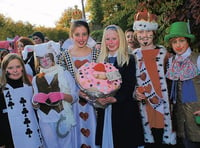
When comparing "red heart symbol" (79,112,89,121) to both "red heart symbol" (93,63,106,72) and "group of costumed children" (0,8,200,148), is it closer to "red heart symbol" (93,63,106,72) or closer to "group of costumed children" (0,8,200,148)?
"group of costumed children" (0,8,200,148)

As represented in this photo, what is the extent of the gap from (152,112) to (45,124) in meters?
1.38

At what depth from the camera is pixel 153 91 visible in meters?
3.78

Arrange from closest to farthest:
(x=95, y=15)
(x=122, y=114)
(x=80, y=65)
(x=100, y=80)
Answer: (x=100, y=80) < (x=122, y=114) < (x=80, y=65) < (x=95, y=15)

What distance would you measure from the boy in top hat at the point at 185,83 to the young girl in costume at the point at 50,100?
1308mm

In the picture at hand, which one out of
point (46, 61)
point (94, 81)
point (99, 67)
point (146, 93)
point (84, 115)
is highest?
point (46, 61)

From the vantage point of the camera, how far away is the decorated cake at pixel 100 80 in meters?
3.44

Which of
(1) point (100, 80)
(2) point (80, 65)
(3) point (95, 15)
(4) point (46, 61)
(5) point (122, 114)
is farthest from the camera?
(3) point (95, 15)

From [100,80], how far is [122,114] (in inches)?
20.1

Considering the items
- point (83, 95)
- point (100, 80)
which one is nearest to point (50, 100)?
point (83, 95)

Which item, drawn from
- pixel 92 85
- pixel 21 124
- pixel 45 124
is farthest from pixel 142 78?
→ pixel 21 124

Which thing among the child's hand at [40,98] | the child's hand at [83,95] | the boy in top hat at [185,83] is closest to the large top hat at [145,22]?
the boy in top hat at [185,83]

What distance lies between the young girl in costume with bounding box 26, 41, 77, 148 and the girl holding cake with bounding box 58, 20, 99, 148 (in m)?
0.24

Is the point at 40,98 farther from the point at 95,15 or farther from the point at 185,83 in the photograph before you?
the point at 95,15

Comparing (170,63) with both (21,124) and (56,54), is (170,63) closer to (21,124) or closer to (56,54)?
(56,54)
